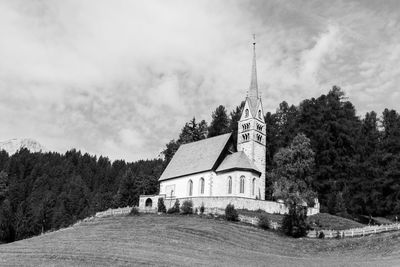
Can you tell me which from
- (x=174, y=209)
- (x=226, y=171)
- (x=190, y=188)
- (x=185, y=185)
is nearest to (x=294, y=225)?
(x=174, y=209)

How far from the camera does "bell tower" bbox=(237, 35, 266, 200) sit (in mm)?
65688

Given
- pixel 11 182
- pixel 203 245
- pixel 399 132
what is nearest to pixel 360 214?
pixel 399 132

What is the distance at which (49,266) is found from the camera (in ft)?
93.0

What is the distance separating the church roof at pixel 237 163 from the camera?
199ft

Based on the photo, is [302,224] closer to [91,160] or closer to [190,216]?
[190,216]

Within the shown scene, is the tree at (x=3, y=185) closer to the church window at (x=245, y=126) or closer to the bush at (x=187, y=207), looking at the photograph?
the church window at (x=245, y=126)

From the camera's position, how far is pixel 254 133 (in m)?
67.0

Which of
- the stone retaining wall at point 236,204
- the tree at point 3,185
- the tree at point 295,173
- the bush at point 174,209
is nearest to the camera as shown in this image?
the tree at point 295,173

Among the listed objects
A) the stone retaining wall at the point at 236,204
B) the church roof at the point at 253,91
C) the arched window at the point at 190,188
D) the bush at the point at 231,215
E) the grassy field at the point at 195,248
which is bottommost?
the grassy field at the point at 195,248

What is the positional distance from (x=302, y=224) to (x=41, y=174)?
423 feet

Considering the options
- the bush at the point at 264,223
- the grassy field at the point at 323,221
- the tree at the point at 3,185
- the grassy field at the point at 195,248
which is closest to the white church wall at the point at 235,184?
the grassy field at the point at 323,221

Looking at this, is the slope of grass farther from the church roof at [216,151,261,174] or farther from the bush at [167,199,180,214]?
the bush at [167,199,180,214]

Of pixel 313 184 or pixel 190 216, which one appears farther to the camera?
pixel 313 184

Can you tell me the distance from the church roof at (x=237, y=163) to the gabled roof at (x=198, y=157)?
1233mm
